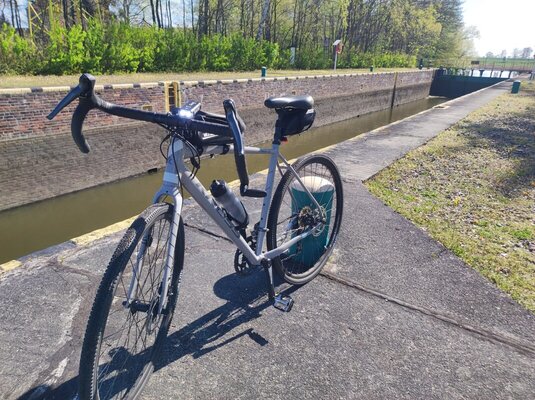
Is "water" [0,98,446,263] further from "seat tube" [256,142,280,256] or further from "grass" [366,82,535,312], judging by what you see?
"seat tube" [256,142,280,256]

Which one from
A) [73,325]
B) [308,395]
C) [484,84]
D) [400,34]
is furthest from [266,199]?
[400,34]

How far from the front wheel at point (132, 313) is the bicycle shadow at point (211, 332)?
0.04 ft

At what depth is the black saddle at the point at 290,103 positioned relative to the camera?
2.51 metres

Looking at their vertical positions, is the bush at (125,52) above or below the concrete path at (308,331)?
above

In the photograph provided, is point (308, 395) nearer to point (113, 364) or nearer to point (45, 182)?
point (113, 364)

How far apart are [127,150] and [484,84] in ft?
110

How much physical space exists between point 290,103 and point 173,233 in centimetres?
119

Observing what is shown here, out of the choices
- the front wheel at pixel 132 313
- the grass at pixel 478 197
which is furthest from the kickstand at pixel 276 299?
the grass at pixel 478 197

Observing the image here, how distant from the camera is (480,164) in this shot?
7.23 m

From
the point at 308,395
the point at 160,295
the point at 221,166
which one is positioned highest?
the point at 160,295

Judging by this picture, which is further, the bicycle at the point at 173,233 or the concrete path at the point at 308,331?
the concrete path at the point at 308,331

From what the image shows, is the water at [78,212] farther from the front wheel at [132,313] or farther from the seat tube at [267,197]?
the seat tube at [267,197]

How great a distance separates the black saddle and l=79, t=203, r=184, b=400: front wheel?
101 cm

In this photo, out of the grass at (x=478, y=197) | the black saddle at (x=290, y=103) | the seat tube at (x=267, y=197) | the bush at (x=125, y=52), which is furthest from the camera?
the bush at (x=125, y=52)
